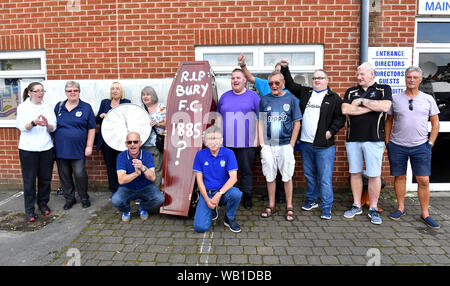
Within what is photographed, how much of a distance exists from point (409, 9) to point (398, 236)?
138 inches

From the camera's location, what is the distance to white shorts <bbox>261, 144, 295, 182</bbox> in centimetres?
403

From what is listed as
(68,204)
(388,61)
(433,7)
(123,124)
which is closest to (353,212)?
(388,61)

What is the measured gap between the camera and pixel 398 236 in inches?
139

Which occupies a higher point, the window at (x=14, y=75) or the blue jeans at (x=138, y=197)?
the window at (x=14, y=75)

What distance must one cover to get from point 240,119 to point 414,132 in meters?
2.15

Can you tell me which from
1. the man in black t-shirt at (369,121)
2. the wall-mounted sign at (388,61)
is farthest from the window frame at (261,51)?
the man in black t-shirt at (369,121)

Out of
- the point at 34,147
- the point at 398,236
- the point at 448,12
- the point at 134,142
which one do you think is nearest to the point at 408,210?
the point at 398,236

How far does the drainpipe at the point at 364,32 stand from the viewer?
184 inches

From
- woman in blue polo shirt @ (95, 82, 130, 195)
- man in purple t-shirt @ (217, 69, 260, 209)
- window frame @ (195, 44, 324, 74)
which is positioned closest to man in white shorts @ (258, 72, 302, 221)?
man in purple t-shirt @ (217, 69, 260, 209)

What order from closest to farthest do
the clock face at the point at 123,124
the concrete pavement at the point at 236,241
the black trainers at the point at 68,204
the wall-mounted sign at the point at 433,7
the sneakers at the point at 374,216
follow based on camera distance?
the concrete pavement at the point at 236,241, the sneakers at the point at 374,216, the clock face at the point at 123,124, the black trainers at the point at 68,204, the wall-mounted sign at the point at 433,7

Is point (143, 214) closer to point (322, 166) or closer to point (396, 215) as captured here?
point (322, 166)

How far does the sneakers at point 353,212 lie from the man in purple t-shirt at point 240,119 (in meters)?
1.39

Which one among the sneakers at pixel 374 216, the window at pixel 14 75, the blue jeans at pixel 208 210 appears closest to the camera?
the blue jeans at pixel 208 210

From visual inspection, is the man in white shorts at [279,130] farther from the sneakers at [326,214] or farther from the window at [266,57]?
the window at [266,57]
